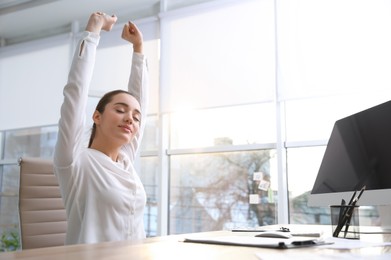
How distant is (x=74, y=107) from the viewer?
133 centimetres

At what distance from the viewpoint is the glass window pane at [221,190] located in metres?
3.76

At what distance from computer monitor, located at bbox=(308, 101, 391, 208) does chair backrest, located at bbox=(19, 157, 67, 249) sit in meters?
1.23

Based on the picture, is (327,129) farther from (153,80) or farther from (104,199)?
(104,199)

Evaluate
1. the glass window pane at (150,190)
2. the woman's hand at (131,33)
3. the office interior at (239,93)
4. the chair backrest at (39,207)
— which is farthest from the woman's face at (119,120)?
the glass window pane at (150,190)

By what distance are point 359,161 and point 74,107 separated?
111 cm

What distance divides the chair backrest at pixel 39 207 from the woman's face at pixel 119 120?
0.63 metres

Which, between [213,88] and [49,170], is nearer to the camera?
[49,170]

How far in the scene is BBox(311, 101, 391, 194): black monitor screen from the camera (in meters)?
1.53

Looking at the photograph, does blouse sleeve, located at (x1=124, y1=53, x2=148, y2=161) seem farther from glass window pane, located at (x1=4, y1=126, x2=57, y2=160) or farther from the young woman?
glass window pane, located at (x1=4, y1=126, x2=57, y2=160)

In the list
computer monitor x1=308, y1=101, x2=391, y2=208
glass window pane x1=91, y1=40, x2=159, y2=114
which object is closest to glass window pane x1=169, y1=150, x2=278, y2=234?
glass window pane x1=91, y1=40, x2=159, y2=114

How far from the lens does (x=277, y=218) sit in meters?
3.65

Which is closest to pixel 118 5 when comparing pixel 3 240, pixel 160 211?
pixel 160 211

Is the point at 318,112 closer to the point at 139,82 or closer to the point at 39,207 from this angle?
the point at 139,82

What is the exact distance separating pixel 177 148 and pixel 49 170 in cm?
222
